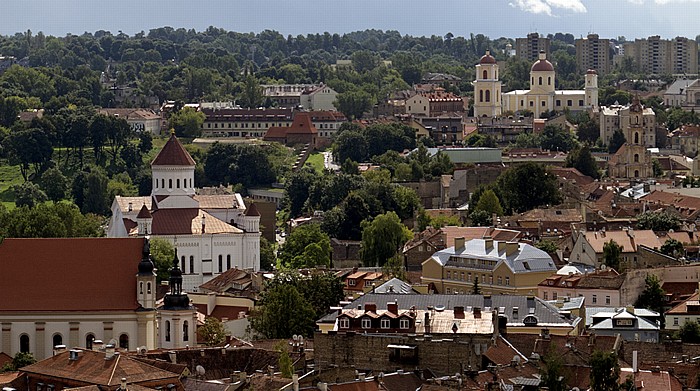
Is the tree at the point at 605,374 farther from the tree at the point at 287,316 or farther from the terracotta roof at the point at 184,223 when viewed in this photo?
the terracotta roof at the point at 184,223

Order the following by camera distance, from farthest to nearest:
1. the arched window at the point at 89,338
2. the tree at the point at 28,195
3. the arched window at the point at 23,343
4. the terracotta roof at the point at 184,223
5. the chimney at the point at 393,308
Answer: the tree at the point at 28,195 < the terracotta roof at the point at 184,223 < the arched window at the point at 23,343 < the arched window at the point at 89,338 < the chimney at the point at 393,308

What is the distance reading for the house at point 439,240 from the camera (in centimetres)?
7544

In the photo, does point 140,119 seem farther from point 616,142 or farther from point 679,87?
point 679,87

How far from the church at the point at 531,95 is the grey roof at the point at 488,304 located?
10002 cm

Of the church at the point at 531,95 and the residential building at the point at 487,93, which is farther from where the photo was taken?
the church at the point at 531,95

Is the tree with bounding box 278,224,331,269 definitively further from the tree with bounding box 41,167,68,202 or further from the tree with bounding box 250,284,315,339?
the tree with bounding box 41,167,68,202

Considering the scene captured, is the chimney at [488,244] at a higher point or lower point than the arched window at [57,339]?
higher

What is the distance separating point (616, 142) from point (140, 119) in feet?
126

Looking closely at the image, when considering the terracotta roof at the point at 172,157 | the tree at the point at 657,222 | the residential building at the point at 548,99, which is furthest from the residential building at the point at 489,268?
the residential building at the point at 548,99

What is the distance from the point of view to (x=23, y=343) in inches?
2248

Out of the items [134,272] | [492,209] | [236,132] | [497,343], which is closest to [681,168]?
[492,209]

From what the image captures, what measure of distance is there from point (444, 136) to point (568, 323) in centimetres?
8723

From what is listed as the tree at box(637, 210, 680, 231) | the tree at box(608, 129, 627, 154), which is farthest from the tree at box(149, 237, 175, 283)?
the tree at box(608, 129, 627, 154)

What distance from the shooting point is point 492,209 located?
90.9 meters
